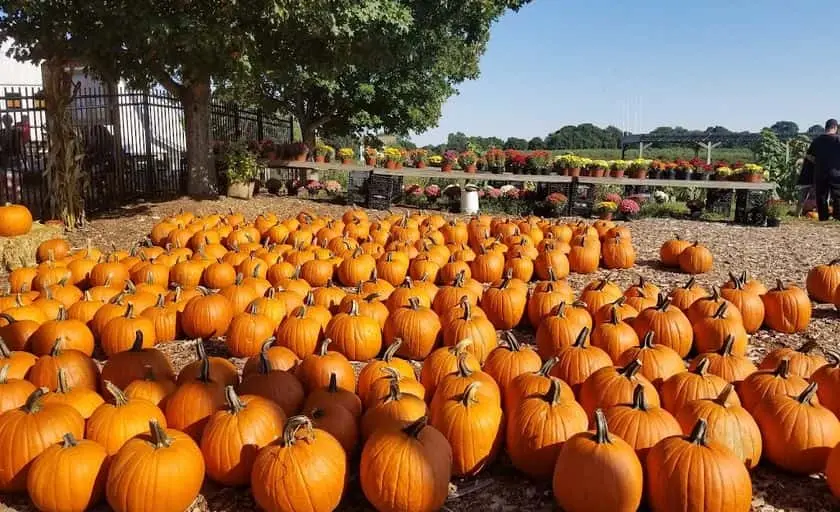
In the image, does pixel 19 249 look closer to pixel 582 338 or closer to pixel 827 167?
pixel 582 338

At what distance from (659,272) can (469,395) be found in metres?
5.05

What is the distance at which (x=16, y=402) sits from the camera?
10.8 ft

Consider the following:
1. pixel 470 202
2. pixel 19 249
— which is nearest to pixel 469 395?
pixel 19 249

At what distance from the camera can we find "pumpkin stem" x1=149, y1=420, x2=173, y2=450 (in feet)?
9.06

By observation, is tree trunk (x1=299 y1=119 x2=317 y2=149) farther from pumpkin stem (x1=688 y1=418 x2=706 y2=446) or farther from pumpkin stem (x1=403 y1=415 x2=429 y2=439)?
pumpkin stem (x1=688 y1=418 x2=706 y2=446)

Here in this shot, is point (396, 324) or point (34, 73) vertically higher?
point (34, 73)

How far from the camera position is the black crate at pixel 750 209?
1164 centimetres

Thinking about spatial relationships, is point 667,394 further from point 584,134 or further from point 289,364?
point 584,134

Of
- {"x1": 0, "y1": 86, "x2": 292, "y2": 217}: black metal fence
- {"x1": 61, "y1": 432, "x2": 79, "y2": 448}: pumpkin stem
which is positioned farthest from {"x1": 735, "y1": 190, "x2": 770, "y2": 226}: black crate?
{"x1": 61, "y1": 432, "x2": 79, "y2": 448}: pumpkin stem

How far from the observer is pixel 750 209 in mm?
11992

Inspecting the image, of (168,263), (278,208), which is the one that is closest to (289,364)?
(168,263)

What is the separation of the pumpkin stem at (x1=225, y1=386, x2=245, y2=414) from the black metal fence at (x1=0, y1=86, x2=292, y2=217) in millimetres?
8280

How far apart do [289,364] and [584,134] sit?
231 ft

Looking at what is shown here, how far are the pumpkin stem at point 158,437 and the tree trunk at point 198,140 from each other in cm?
1010
